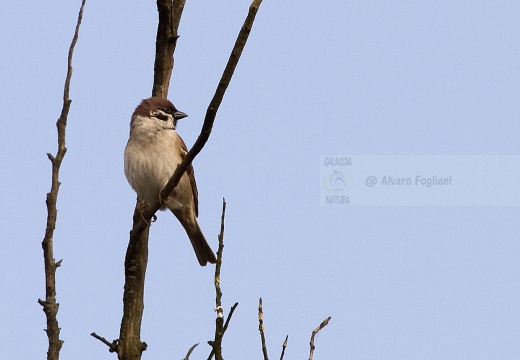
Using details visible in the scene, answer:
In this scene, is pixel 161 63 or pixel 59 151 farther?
pixel 161 63

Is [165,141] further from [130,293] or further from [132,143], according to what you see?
[130,293]

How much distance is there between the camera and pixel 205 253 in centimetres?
716

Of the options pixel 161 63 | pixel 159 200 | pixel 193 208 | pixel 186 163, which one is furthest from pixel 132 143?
pixel 186 163

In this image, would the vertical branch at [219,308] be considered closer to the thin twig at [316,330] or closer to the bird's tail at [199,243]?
the thin twig at [316,330]

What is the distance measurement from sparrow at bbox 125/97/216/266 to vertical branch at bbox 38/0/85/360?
2.88 m

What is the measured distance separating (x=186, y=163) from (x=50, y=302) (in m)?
1.10

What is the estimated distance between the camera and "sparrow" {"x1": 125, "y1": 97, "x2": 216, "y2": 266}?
6328mm

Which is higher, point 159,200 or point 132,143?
point 132,143

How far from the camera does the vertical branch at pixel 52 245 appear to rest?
295 centimetres

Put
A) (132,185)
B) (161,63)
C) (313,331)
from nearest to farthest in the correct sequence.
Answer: (313,331) → (161,63) → (132,185)

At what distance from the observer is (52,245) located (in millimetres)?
2988

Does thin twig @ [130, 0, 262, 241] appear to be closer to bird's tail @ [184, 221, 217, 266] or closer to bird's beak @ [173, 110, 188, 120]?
bird's beak @ [173, 110, 188, 120]

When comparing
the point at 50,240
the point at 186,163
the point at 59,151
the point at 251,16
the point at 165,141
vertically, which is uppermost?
the point at 165,141

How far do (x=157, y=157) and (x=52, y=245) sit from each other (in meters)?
3.41
